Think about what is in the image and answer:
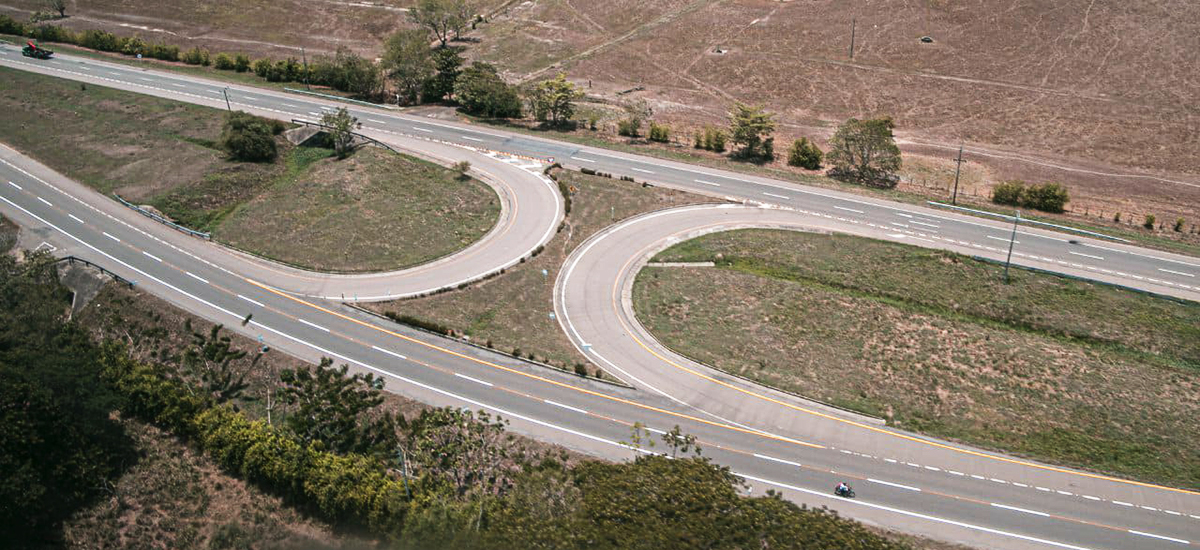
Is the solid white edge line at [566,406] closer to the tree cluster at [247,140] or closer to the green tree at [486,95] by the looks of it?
the tree cluster at [247,140]

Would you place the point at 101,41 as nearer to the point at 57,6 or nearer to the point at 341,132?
the point at 57,6

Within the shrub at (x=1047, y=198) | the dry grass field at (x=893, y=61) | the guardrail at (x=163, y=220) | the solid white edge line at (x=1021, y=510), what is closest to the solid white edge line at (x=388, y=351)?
the guardrail at (x=163, y=220)

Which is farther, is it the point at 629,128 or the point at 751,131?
the point at 629,128

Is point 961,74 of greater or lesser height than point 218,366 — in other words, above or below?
above

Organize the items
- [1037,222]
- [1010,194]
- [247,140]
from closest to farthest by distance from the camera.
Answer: [1037,222] → [1010,194] → [247,140]

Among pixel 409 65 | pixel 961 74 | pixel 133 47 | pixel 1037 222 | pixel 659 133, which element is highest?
Answer: pixel 961 74

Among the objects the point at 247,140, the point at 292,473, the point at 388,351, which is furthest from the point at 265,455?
the point at 247,140

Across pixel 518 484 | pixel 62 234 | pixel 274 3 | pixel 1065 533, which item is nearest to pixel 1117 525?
pixel 1065 533
